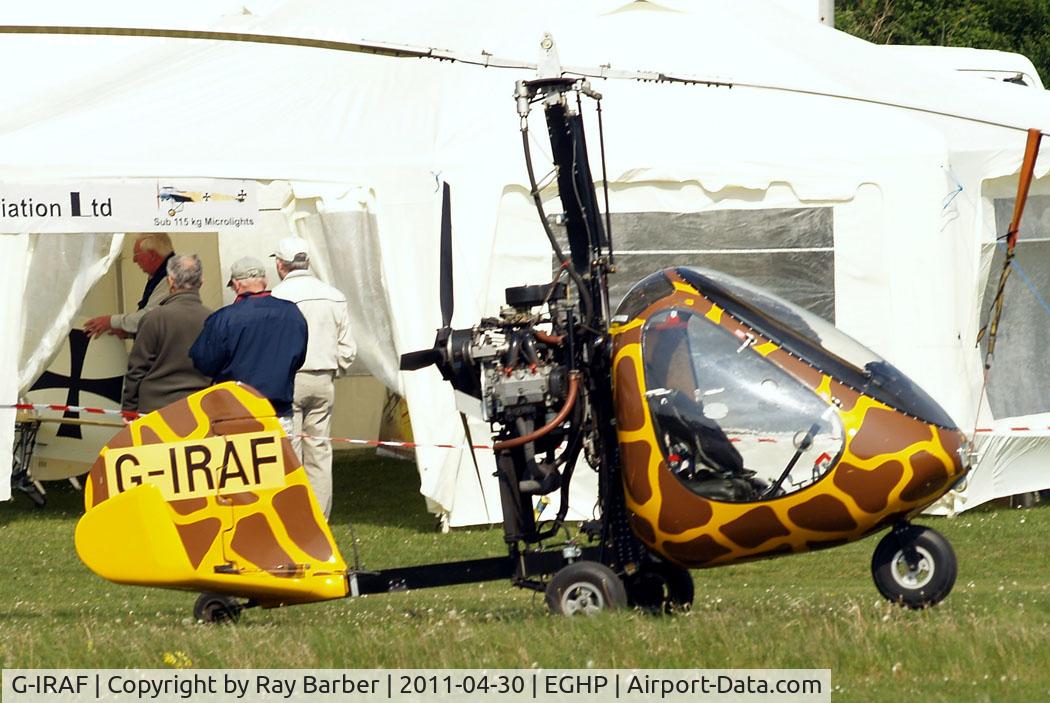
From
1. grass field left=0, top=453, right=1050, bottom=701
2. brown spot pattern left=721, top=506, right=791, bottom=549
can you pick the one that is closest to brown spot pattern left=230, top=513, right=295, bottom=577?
grass field left=0, top=453, right=1050, bottom=701

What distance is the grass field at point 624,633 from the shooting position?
18.4 feet

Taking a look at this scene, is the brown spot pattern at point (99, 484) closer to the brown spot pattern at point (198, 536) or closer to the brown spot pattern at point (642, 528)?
the brown spot pattern at point (198, 536)

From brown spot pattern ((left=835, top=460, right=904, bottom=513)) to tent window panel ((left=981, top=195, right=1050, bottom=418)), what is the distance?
Result: 606 centimetres

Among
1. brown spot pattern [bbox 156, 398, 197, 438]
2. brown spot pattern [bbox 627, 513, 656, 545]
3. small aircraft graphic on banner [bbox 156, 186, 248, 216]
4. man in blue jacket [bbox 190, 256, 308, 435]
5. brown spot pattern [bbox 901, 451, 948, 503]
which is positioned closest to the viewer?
brown spot pattern [bbox 901, 451, 948, 503]

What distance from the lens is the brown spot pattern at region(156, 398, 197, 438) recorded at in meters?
6.80

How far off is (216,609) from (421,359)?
1.50 metres

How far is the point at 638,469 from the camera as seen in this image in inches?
258

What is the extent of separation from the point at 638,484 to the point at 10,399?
6.24 meters

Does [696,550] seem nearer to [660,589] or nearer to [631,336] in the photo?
[660,589]

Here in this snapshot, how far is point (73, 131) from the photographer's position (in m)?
11.9

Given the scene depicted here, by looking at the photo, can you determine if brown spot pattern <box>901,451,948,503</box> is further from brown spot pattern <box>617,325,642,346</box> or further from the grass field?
brown spot pattern <box>617,325,642,346</box>

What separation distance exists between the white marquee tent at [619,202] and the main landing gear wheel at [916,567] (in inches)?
199

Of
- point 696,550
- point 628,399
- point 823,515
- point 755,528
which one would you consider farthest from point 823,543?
point 628,399

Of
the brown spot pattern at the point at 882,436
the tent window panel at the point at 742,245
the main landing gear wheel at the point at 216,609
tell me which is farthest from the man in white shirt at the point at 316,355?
the brown spot pattern at the point at 882,436
